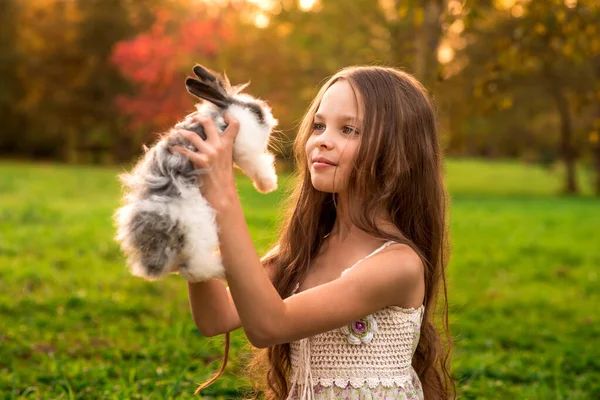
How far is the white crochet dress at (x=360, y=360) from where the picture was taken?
217 centimetres

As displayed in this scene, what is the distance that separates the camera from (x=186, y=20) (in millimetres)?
24344

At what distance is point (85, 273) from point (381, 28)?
1222 cm

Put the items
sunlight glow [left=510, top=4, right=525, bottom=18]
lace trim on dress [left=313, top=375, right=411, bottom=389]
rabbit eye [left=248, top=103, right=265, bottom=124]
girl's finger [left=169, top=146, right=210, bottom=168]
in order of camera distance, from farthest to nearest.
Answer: sunlight glow [left=510, top=4, right=525, bottom=18], lace trim on dress [left=313, top=375, right=411, bottom=389], rabbit eye [left=248, top=103, right=265, bottom=124], girl's finger [left=169, top=146, right=210, bottom=168]

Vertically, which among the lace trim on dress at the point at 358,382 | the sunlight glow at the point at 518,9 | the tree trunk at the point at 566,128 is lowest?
the tree trunk at the point at 566,128

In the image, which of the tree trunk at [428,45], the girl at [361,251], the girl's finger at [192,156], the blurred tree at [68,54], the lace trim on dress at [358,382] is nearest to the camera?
the girl's finger at [192,156]

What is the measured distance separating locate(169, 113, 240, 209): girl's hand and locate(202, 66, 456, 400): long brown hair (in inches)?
21.5

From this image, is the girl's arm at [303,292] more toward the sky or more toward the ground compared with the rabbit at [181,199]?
more toward the ground

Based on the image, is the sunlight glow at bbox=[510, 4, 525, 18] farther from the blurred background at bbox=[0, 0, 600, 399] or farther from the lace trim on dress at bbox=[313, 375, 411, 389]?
the lace trim on dress at bbox=[313, 375, 411, 389]

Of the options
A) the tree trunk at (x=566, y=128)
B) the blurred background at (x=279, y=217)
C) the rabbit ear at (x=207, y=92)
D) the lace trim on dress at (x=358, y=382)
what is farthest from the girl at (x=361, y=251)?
the tree trunk at (x=566, y=128)

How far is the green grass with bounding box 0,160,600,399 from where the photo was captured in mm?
3592

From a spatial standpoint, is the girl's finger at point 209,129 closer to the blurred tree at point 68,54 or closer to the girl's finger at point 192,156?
the girl's finger at point 192,156

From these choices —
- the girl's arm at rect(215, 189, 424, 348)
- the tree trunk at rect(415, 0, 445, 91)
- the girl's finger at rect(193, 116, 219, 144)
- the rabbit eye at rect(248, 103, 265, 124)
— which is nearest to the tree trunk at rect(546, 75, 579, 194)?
the tree trunk at rect(415, 0, 445, 91)

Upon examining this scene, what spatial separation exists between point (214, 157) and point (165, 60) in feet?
74.3

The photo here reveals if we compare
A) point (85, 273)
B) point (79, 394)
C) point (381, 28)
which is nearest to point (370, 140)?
point (79, 394)
